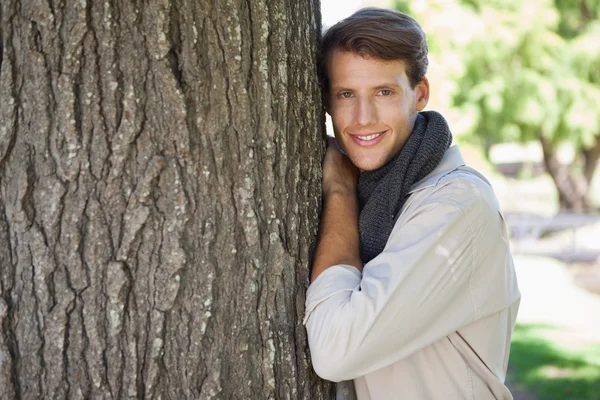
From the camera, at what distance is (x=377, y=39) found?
7.86ft

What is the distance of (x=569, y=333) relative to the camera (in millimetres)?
8453

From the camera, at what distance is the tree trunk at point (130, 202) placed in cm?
191

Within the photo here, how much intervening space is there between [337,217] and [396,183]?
0.75ft

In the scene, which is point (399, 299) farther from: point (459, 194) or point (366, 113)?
point (366, 113)

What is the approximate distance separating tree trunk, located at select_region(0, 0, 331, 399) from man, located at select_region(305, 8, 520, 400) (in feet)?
0.98

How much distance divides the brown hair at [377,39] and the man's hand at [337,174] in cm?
24

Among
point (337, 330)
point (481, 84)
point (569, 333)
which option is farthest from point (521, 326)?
point (337, 330)

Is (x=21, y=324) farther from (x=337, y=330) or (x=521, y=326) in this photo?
(x=521, y=326)

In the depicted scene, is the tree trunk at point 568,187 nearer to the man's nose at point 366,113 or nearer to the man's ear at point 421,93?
the man's ear at point 421,93

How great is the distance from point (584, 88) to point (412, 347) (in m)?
13.3

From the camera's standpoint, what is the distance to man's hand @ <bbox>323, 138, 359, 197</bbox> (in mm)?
2414

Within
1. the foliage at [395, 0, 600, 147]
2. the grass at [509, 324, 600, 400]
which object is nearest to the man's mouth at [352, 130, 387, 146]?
the grass at [509, 324, 600, 400]

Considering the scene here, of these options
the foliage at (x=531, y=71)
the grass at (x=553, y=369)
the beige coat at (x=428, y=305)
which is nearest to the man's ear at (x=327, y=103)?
the beige coat at (x=428, y=305)

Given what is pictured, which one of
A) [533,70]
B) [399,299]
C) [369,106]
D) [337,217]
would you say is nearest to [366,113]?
[369,106]
